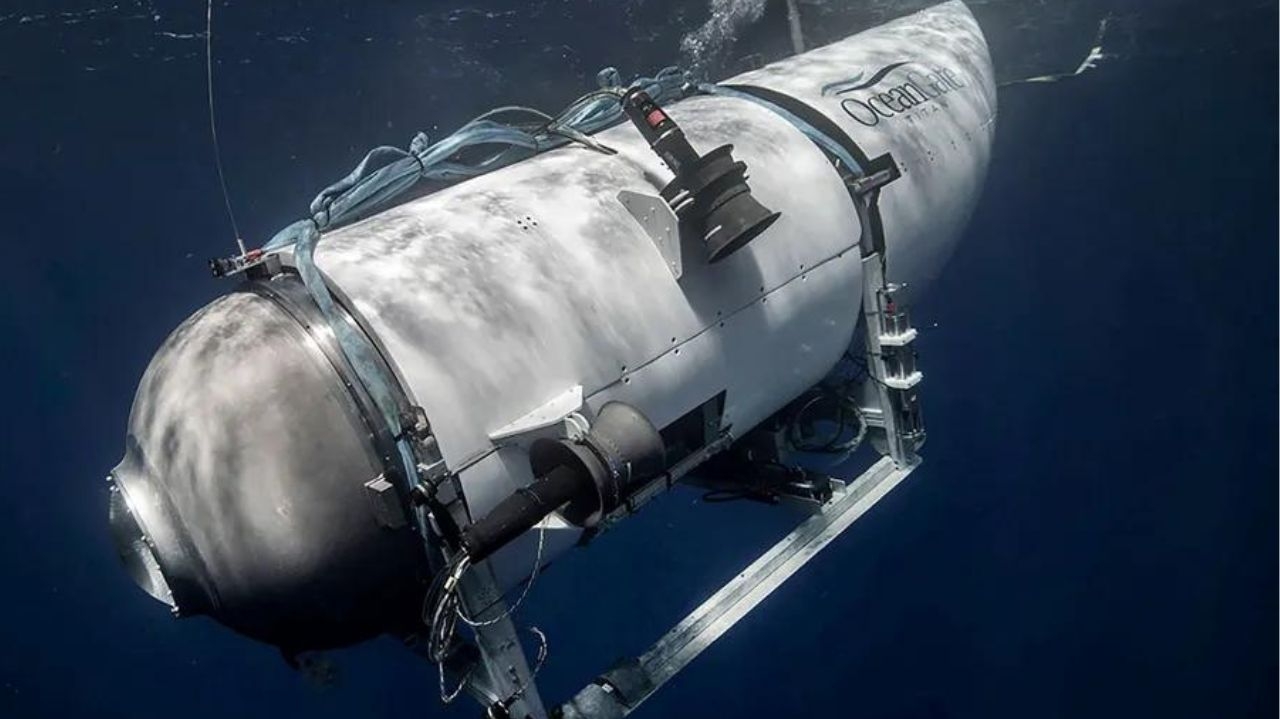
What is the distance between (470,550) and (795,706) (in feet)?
51.7

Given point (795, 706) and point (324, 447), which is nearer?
point (324, 447)

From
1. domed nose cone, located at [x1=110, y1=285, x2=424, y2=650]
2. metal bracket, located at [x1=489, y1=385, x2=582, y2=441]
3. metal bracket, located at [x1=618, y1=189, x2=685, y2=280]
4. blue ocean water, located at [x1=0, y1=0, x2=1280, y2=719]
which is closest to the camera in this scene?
domed nose cone, located at [x1=110, y1=285, x2=424, y2=650]

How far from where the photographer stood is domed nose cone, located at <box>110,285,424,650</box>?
8.70 ft

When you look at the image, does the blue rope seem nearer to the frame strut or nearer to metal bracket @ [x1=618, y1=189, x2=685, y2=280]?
metal bracket @ [x1=618, y1=189, x2=685, y2=280]

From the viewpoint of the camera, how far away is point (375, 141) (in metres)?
9.79

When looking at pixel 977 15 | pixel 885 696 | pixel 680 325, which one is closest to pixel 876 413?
pixel 680 325

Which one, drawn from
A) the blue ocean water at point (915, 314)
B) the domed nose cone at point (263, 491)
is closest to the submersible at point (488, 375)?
the domed nose cone at point (263, 491)

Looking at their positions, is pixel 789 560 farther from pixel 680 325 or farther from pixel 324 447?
pixel 324 447

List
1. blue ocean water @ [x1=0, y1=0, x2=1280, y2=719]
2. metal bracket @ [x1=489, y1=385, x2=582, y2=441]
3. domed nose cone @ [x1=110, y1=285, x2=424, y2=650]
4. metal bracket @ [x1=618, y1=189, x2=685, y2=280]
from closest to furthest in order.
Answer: domed nose cone @ [x1=110, y1=285, x2=424, y2=650] → metal bracket @ [x1=489, y1=385, x2=582, y2=441] → metal bracket @ [x1=618, y1=189, x2=685, y2=280] → blue ocean water @ [x1=0, y1=0, x2=1280, y2=719]

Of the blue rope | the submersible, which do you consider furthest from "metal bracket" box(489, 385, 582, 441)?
the blue rope

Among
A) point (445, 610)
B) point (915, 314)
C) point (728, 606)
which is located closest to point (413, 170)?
point (445, 610)

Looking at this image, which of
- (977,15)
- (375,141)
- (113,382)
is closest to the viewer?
(375,141)

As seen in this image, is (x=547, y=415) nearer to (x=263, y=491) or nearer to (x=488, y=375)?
(x=488, y=375)

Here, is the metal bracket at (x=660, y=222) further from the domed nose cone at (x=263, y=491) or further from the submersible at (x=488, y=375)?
the domed nose cone at (x=263, y=491)
